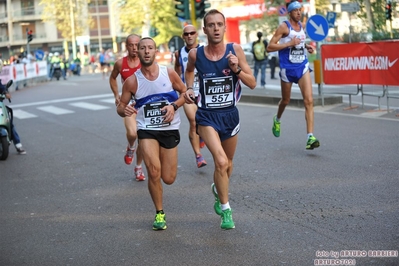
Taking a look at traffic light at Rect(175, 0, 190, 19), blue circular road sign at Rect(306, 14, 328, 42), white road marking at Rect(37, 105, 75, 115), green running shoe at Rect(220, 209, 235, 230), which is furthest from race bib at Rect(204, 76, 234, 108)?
traffic light at Rect(175, 0, 190, 19)

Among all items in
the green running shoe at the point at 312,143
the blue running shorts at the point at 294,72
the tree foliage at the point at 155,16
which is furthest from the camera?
the tree foliage at the point at 155,16

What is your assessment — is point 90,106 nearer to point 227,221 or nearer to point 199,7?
point 199,7

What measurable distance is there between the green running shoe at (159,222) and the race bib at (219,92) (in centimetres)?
110

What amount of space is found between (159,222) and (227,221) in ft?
2.21

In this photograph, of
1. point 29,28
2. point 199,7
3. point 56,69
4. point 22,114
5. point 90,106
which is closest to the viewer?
point 22,114

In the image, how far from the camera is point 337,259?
5.85 m

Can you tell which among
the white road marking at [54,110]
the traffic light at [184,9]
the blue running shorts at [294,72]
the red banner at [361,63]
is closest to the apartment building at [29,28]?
the white road marking at [54,110]

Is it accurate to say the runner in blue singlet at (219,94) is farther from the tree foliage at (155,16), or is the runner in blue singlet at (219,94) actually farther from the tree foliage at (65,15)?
the tree foliage at (65,15)

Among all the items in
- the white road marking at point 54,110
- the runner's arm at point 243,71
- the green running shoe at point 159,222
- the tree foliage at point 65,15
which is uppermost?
the tree foliage at point 65,15

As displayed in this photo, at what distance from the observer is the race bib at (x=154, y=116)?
7613 millimetres

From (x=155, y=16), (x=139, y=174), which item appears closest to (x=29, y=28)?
(x=155, y=16)

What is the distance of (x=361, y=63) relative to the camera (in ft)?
54.0

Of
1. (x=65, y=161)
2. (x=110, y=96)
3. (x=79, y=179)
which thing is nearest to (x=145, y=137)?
(x=79, y=179)

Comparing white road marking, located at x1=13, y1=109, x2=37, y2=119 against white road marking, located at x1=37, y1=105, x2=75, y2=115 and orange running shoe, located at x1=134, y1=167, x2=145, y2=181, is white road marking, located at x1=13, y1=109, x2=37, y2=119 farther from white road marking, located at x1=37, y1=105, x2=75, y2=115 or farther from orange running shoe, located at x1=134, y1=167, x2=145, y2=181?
orange running shoe, located at x1=134, y1=167, x2=145, y2=181
